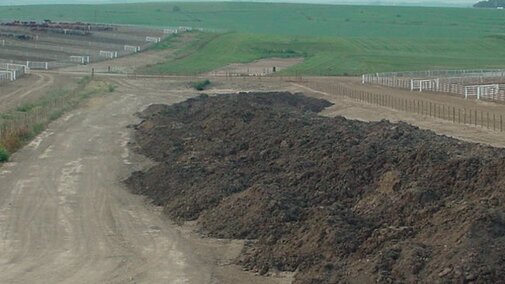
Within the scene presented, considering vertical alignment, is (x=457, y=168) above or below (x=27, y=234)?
above

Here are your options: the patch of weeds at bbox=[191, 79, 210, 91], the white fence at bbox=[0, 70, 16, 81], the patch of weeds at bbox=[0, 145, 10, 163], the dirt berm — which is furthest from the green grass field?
the dirt berm

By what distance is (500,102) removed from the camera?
190 ft

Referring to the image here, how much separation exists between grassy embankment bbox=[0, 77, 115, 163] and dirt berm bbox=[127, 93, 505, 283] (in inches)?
285

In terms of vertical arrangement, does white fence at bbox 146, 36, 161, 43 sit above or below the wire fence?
above

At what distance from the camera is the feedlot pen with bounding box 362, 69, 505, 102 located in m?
62.6

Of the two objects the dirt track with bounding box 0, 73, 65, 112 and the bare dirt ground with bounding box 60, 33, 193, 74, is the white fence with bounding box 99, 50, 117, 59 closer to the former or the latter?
the bare dirt ground with bounding box 60, 33, 193, 74

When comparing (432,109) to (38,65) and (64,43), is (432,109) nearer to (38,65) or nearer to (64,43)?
(38,65)

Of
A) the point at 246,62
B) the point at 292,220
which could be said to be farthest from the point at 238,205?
the point at 246,62

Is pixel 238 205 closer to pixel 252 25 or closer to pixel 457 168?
pixel 457 168

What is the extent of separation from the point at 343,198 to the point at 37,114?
112 ft

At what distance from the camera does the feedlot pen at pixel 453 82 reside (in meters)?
62.6

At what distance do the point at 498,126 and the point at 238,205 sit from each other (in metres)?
22.1

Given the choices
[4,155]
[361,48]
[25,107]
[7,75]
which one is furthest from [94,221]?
[361,48]

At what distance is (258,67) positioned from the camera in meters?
109
